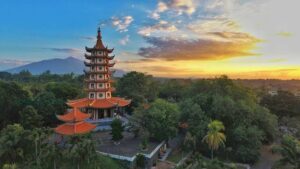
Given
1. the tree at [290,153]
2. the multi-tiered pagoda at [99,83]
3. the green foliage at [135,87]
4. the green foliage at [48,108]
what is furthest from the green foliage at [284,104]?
the green foliage at [48,108]

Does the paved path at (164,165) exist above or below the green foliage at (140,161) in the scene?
below

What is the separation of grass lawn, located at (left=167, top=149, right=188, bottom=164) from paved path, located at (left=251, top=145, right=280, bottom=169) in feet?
22.4

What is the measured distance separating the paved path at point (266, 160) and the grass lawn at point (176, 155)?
683 cm

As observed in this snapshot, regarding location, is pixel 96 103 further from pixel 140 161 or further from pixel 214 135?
pixel 214 135

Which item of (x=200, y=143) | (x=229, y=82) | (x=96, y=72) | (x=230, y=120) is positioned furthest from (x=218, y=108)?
(x=96, y=72)

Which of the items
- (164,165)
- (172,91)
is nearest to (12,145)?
(164,165)

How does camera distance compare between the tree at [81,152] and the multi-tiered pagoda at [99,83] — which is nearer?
the tree at [81,152]

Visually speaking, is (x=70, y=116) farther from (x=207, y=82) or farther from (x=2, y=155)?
(x=207, y=82)

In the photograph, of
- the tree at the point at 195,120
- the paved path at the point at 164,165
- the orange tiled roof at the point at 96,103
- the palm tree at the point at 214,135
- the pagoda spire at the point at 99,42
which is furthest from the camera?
the pagoda spire at the point at 99,42

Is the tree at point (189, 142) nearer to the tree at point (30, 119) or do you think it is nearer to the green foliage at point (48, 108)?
the tree at point (30, 119)

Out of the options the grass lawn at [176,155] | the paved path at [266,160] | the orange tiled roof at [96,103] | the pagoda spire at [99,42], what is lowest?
the paved path at [266,160]

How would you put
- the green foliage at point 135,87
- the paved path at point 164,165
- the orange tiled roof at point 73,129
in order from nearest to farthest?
the orange tiled roof at point 73,129 → the paved path at point 164,165 → the green foliage at point 135,87

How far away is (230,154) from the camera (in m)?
26.0

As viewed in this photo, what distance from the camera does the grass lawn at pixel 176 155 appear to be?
23828 mm
